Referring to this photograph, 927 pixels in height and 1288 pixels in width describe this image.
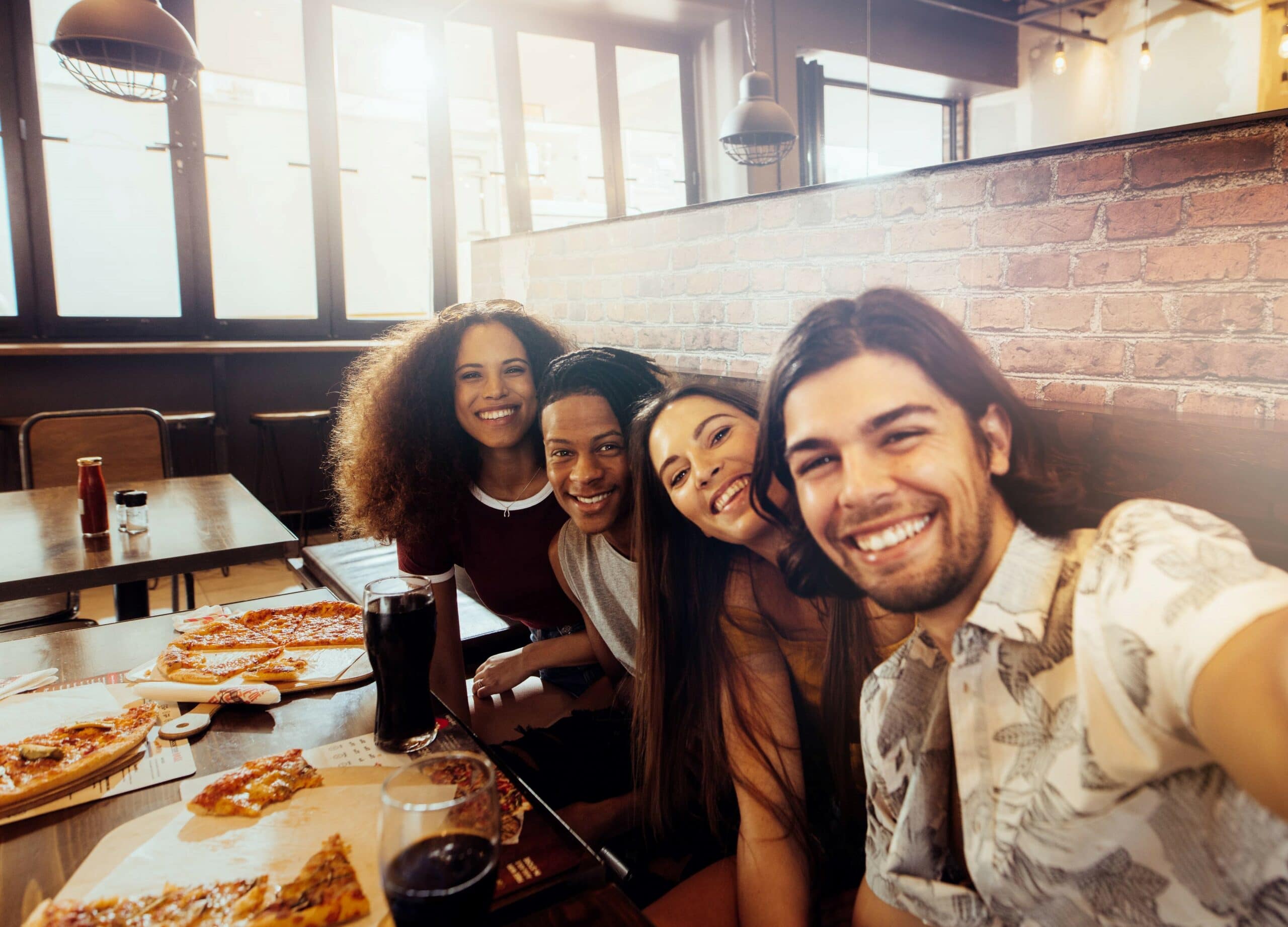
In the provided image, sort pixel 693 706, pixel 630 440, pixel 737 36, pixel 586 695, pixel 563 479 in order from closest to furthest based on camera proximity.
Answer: pixel 693 706, pixel 630 440, pixel 563 479, pixel 586 695, pixel 737 36

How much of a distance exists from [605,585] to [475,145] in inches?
198

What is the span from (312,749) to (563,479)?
62 cm

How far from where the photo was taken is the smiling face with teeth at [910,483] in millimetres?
803

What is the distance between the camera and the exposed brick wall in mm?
1052

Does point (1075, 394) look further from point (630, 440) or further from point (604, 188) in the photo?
point (604, 188)

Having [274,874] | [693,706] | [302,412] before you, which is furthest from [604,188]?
[274,874]

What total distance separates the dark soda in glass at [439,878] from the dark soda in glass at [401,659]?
39 centimetres

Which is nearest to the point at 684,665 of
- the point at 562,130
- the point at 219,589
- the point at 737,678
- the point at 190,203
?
the point at 737,678

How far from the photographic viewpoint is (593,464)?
1.48m

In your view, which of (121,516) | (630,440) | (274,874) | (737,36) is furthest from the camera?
(737,36)

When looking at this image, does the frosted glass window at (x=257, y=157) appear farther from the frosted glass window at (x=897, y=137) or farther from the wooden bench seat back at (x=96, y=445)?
the frosted glass window at (x=897, y=137)

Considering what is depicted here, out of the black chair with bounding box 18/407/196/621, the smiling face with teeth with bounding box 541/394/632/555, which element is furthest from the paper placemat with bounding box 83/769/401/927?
the black chair with bounding box 18/407/196/621

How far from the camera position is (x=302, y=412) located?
483 centimetres

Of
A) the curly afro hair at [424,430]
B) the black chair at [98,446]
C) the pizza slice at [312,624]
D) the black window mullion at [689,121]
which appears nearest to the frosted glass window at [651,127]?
the black window mullion at [689,121]
